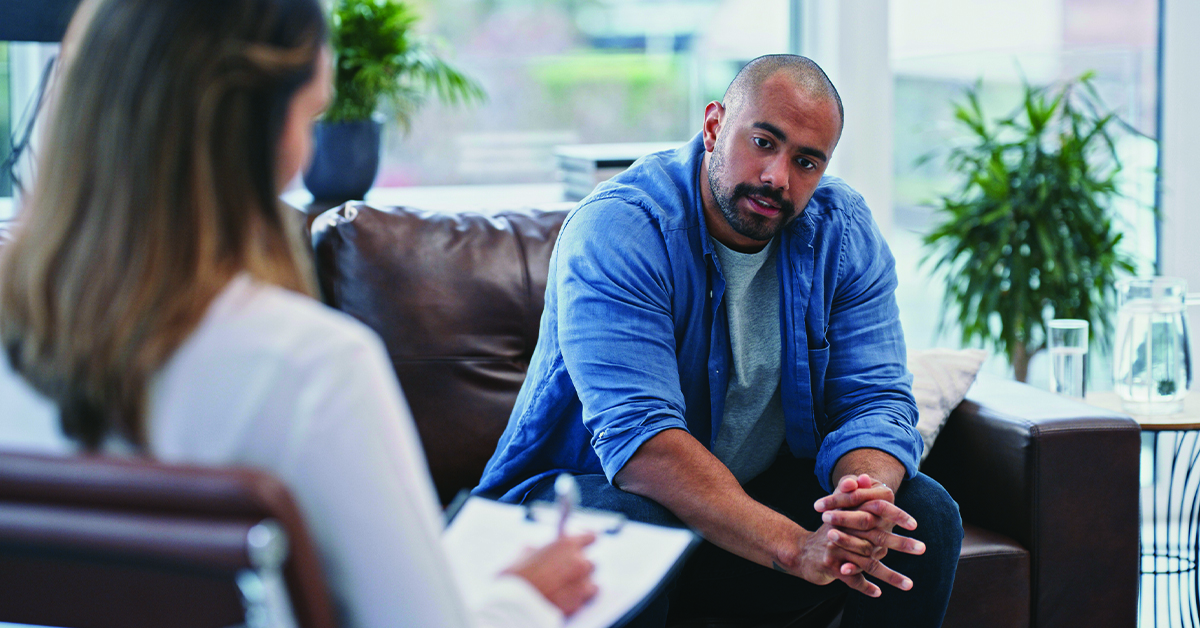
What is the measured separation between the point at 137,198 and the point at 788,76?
1197 mm

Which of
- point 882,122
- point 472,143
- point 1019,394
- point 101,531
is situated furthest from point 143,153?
point 882,122

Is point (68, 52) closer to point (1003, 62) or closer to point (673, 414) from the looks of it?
point (673, 414)

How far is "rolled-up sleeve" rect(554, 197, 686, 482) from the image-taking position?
150 centimetres

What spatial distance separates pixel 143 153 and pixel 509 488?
1.12 metres

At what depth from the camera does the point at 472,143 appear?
9.62ft

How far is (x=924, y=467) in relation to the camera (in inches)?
79.0

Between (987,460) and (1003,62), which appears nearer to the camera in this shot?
(987,460)

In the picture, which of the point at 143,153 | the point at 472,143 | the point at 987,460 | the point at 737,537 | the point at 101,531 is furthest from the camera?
the point at 472,143

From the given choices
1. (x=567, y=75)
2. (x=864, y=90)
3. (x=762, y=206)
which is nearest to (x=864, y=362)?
(x=762, y=206)

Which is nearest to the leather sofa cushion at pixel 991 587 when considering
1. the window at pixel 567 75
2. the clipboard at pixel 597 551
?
the clipboard at pixel 597 551

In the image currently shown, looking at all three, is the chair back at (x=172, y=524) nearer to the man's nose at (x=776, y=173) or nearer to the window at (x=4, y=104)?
the man's nose at (x=776, y=173)

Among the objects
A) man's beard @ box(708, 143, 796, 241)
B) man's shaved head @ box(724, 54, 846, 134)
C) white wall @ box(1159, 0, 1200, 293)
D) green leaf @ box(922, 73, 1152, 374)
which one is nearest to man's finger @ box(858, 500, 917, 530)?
man's beard @ box(708, 143, 796, 241)

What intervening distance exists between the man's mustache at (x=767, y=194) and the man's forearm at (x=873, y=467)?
15.6 inches

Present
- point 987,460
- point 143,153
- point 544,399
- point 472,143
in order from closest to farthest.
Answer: point 143,153 → point 544,399 → point 987,460 → point 472,143
